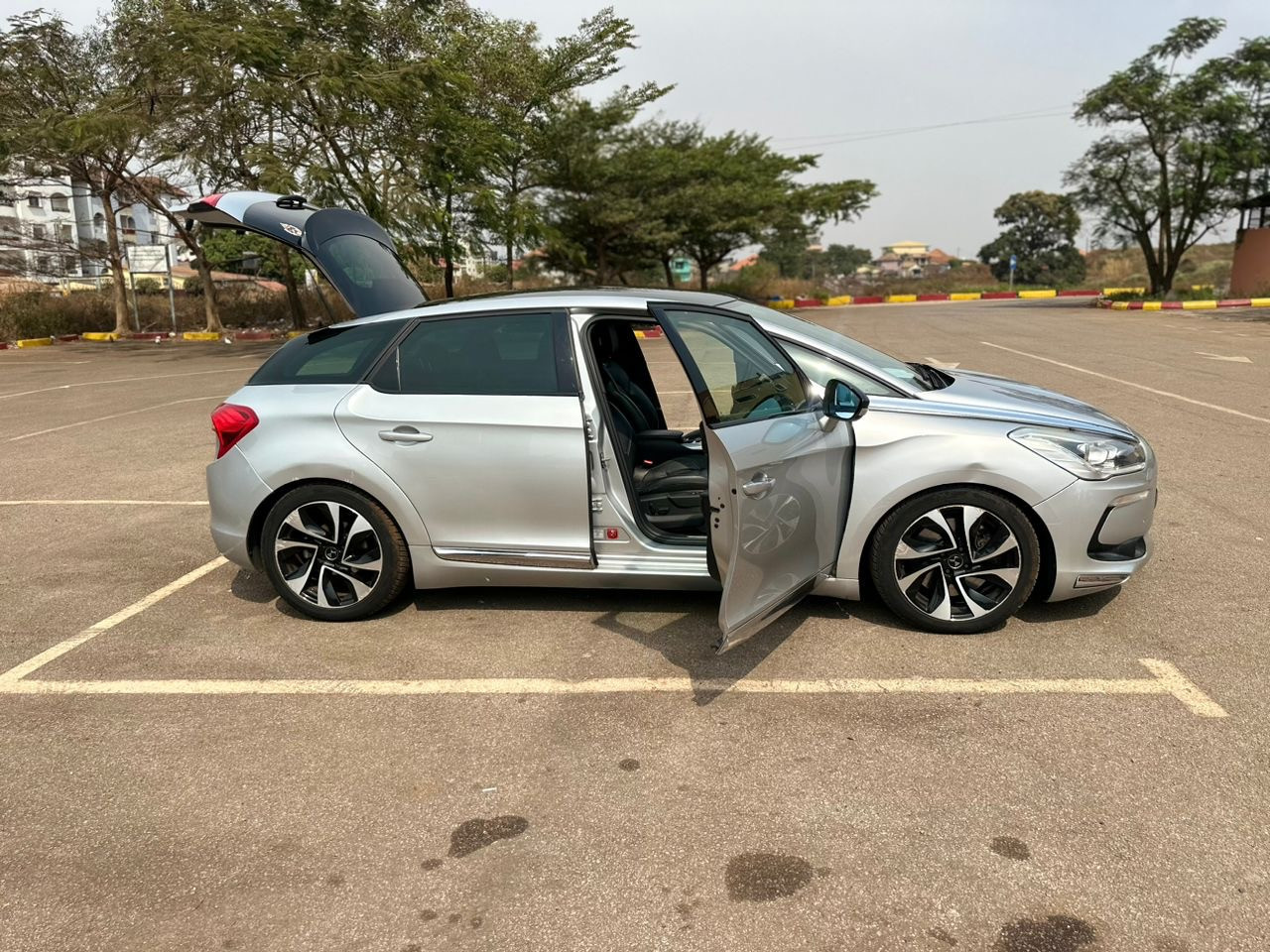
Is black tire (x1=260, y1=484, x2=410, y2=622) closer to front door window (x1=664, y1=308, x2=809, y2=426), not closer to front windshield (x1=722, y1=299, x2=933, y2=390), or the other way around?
front door window (x1=664, y1=308, x2=809, y2=426)

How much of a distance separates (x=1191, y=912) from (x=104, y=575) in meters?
5.46

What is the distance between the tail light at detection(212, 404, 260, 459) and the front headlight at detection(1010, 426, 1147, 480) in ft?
11.7

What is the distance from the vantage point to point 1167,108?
3212 cm

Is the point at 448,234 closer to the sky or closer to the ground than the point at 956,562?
closer to the sky

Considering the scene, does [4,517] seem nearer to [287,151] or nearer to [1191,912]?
[1191,912]

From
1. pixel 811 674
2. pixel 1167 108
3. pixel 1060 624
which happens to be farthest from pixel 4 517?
pixel 1167 108

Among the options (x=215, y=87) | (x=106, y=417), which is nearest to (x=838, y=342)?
(x=106, y=417)

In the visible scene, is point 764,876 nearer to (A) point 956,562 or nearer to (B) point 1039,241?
(A) point 956,562

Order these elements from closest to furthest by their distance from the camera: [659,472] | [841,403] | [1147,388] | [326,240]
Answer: [841,403] → [659,472] → [326,240] → [1147,388]

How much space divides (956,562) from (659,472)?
62.6 inches

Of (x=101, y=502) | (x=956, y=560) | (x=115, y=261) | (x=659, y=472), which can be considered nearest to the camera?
(x=956, y=560)

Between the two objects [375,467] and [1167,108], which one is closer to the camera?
[375,467]

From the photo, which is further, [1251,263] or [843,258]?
[843,258]

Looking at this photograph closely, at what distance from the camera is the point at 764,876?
258 centimetres
